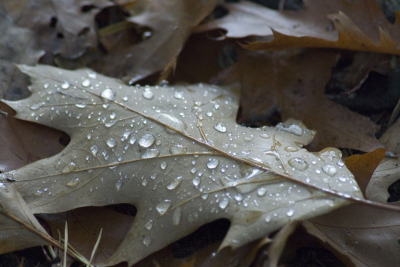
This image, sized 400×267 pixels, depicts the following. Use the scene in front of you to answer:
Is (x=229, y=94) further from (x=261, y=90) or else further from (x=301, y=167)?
(x=301, y=167)

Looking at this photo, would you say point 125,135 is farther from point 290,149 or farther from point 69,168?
point 290,149

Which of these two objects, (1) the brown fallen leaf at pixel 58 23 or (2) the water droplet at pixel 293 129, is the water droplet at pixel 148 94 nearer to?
(2) the water droplet at pixel 293 129

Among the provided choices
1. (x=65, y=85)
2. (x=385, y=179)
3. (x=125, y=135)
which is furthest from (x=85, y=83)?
A: (x=385, y=179)

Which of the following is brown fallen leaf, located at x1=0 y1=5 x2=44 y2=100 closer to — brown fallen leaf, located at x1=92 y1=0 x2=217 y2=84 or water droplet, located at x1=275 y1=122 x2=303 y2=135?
brown fallen leaf, located at x1=92 y1=0 x2=217 y2=84

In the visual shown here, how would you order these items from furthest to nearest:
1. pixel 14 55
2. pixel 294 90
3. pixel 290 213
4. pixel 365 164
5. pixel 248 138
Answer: pixel 14 55
pixel 294 90
pixel 248 138
pixel 365 164
pixel 290 213

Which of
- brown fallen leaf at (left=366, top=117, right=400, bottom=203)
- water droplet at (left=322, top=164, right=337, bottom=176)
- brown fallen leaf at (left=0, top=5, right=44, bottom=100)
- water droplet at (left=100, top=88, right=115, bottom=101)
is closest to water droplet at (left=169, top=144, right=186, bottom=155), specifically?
water droplet at (left=100, top=88, right=115, bottom=101)

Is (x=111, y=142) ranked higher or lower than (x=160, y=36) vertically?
lower

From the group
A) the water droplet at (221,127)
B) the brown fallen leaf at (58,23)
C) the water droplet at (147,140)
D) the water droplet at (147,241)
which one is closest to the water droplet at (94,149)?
the water droplet at (147,140)
